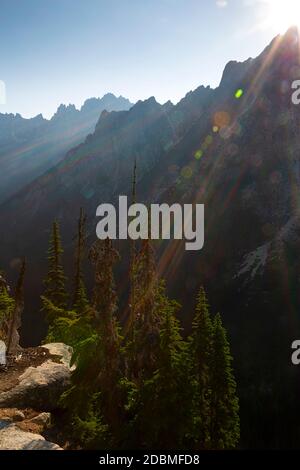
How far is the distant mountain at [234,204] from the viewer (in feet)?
197

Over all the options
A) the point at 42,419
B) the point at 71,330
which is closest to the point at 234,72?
the point at 71,330

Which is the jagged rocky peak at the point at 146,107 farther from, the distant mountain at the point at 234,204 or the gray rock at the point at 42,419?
the gray rock at the point at 42,419

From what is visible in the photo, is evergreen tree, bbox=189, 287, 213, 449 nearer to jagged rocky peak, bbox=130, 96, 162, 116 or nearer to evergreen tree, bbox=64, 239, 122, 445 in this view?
evergreen tree, bbox=64, 239, 122, 445

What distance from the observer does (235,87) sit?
12438 centimetres

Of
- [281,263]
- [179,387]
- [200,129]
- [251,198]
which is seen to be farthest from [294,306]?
[200,129]

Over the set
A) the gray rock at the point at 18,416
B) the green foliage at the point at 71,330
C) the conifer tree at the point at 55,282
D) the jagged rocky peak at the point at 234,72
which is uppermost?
the jagged rocky peak at the point at 234,72

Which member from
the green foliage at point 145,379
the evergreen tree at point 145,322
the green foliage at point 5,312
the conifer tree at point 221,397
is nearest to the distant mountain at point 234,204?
the evergreen tree at point 145,322

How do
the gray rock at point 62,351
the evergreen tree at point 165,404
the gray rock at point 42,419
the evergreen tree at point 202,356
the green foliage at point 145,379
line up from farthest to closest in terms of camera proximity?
the gray rock at point 62,351 → the evergreen tree at point 202,356 → the green foliage at point 145,379 → the evergreen tree at point 165,404 → the gray rock at point 42,419

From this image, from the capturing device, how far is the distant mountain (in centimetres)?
6014

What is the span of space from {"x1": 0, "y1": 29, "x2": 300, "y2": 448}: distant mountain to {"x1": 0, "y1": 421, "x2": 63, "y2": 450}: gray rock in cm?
1724

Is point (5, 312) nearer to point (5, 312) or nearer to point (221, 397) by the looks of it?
point (5, 312)

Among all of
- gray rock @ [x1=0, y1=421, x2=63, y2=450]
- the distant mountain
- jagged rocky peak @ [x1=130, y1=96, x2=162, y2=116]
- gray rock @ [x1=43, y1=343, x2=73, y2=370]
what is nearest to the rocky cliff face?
gray rock @ [x1=0, y1=421, x2=63, y2=450]

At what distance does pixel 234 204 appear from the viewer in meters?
91.1

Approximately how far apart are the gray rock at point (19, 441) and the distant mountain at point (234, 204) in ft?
56.6
